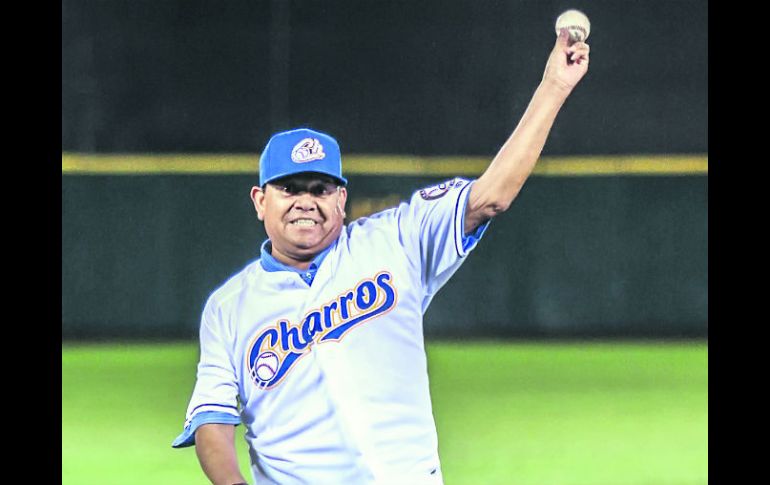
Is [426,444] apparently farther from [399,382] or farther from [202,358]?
[202,358]

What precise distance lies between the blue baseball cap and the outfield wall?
457cm

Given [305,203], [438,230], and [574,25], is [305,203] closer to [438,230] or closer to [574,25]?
[438,230]

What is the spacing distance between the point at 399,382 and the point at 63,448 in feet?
8.86

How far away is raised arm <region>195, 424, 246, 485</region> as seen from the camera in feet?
9.80

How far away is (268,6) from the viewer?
26.2ft

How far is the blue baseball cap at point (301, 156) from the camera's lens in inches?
125

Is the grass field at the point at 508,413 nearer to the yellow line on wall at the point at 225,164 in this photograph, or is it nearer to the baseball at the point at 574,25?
the yellow line on wall at the point at 225,164

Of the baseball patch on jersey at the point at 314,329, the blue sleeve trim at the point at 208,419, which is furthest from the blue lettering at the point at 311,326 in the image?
the blue sleeve trim at the point at 208,419

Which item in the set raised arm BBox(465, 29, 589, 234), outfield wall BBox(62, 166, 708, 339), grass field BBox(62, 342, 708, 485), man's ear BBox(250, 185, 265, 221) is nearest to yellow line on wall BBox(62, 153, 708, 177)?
outfield wall BBox(62, 166, 708, 339)

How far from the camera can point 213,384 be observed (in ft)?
10.5

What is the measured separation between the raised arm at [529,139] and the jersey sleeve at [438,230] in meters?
0.03

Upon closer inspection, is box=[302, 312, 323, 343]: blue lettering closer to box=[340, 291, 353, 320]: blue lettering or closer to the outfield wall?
box=[340, 291, 353, 320]: blue lettering
